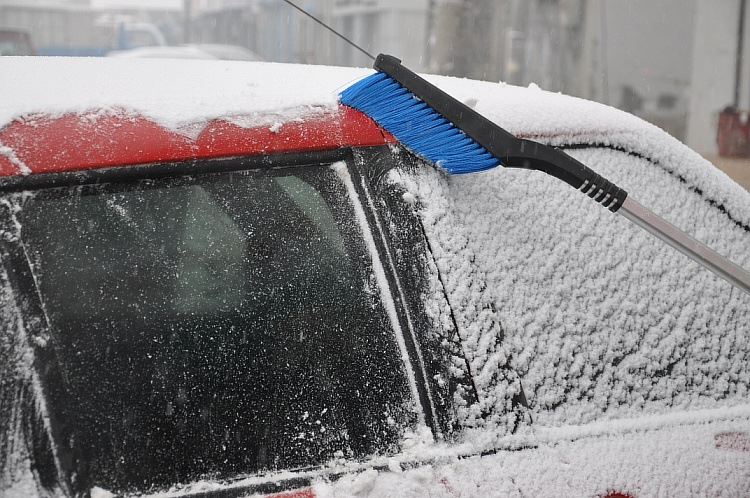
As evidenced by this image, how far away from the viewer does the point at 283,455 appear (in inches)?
52.5

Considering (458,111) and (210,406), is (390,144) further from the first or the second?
(210,406)

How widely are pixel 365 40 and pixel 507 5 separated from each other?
14.2 feet

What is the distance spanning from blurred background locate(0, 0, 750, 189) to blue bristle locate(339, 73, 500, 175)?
8.84 meters

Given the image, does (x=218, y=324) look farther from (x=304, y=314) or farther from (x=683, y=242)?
(x=683, y=242)

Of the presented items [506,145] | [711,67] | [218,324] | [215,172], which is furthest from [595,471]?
[711,67]

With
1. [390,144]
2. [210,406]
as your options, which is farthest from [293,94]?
[210,406]

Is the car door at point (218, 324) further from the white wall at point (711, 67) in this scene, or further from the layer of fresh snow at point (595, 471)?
the white wall at point (711, 67)

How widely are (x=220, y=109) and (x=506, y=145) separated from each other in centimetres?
55

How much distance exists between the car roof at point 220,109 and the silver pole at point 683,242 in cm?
25

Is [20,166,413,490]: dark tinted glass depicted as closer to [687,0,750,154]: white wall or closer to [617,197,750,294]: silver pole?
[617,197,750,294]: silver pole

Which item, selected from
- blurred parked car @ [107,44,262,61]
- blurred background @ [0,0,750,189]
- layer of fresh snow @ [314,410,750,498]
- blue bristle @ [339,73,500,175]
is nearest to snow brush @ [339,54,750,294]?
blue bristle @ [339,73,500,175]

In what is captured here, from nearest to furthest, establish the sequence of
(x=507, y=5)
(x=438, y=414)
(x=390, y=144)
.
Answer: (x=438, y=414), (x=390, y=144), (x=507, y=5)

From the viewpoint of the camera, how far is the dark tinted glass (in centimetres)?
126

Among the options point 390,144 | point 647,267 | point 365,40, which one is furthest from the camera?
point 365,40
